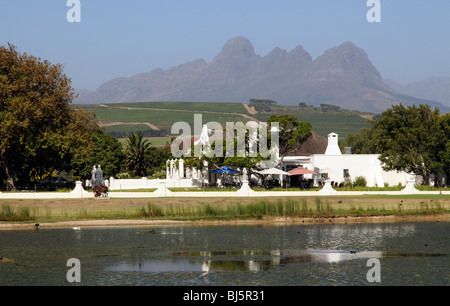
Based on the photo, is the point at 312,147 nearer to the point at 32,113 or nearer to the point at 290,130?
the point at 290,130

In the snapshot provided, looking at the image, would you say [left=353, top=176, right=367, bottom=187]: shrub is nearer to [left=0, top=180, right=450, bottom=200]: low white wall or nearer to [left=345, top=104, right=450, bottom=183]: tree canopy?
[left=345, top=104, right=450, bottom=183]: tree canopy

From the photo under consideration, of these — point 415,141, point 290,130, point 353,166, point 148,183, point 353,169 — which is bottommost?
point 148,183

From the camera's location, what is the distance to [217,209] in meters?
44.0

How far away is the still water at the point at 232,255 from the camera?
24391 millimetres

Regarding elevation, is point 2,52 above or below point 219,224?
above

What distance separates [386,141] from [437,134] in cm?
534

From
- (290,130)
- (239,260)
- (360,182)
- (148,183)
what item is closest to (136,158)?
(148,183)

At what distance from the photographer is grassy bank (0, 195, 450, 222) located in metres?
42.7

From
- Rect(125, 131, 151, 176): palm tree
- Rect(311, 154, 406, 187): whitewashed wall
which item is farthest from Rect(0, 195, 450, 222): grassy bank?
Rect(125, 131, 151, 176): palm tree

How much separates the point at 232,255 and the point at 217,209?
14.1 metres

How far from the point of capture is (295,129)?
66.7 m

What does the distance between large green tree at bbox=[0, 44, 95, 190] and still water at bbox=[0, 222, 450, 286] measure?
24.0 meters

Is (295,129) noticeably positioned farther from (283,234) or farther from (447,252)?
(447,252)
